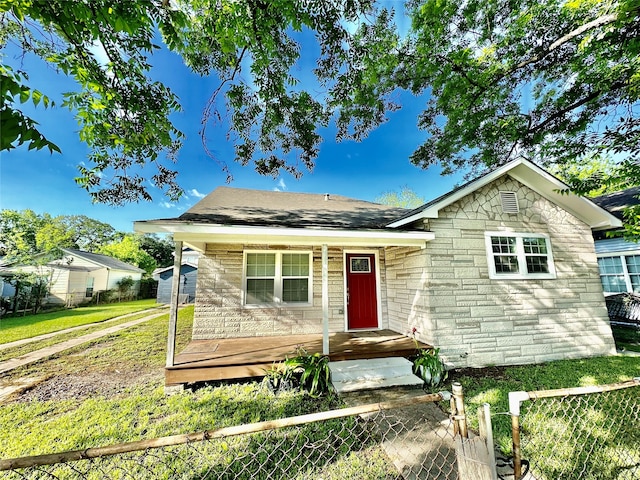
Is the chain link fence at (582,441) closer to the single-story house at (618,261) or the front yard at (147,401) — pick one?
the front yard at (147,401)

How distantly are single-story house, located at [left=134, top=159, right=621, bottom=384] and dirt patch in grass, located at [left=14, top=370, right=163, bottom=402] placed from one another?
1.07m

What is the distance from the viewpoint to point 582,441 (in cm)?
328

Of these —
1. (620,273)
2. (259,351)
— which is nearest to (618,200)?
(620,273)

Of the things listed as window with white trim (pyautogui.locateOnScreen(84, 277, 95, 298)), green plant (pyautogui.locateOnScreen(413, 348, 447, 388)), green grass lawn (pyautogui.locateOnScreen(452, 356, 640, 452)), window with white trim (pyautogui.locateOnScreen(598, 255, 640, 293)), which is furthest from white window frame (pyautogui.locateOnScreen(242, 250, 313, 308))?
window with white trim (pyautogui.locateOnScreen(84, 277, 95, 298))

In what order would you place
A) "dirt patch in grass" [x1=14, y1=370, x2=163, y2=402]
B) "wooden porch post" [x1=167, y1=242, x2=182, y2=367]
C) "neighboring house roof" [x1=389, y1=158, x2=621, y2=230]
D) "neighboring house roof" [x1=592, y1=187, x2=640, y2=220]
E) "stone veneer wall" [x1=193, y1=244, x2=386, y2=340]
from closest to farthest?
1. "wooden porch post" [x1=167, y1=242, x2=182, y2=367]
2. "dirt patch in grass" [x1=14, y1=370, x2=163, y2=402]
3. "neighboring house roof" [x1=389, y1=158, x2=621, y2=230]
4. "stone veneer wall" [x1=193, y1=244, x2=386, y2=340]
5. "neighboring house roof" [x1=592, y1=187, x2=640, y2=220]

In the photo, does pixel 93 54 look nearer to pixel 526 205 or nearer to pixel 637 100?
pixel 526 205

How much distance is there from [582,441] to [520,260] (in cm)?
423

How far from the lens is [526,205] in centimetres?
687

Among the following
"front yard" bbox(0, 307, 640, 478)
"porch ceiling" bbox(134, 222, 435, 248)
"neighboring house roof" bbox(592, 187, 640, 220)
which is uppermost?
"neighboring house roof" bbox(592, 187, 640, 220)

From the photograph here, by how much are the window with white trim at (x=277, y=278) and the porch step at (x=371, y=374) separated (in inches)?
99.3

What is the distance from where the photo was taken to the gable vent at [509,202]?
6756mm

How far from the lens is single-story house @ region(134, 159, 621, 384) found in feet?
19.4

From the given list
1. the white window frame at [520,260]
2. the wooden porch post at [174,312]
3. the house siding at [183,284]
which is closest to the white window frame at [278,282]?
the wooden porch post at [174,312]

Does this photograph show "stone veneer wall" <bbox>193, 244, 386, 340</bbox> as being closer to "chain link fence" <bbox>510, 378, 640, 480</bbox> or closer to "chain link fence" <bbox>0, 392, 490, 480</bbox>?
"chain link fence" <bbox>0, 392, 490, 480</bbox>
